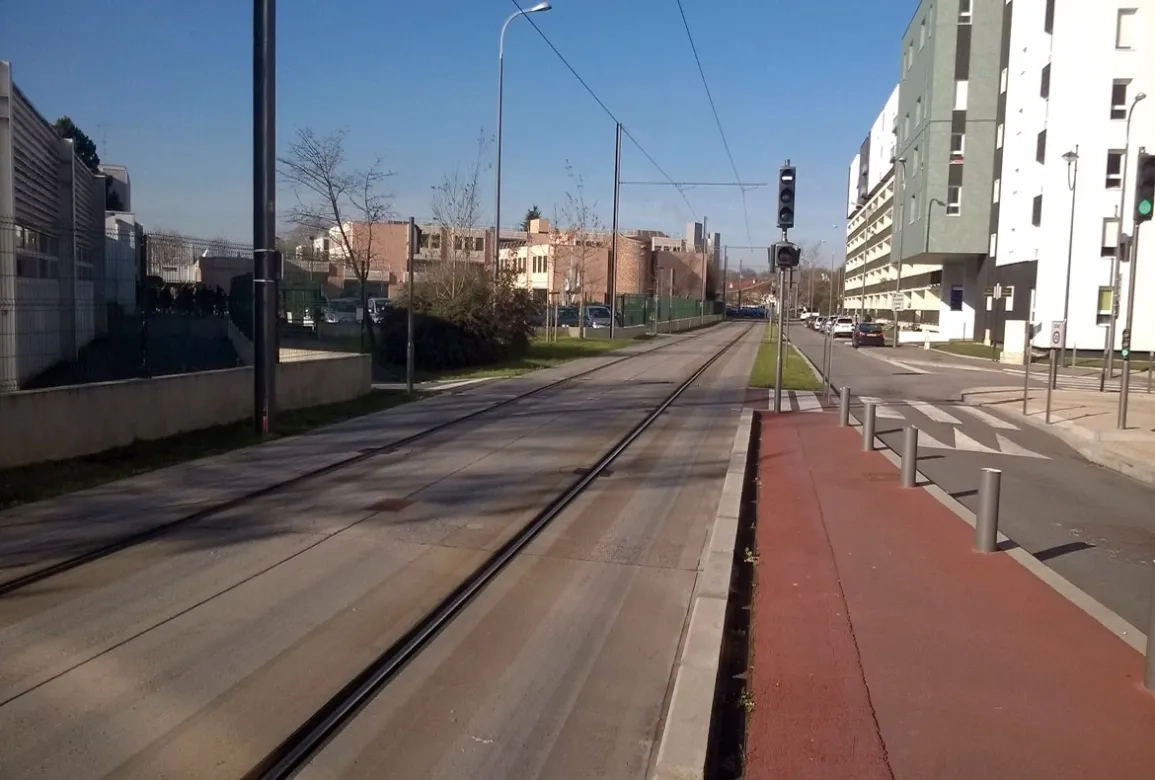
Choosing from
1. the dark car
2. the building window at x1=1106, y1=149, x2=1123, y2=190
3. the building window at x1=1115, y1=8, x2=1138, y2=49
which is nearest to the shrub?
the building window at x1=1106, y1=149, x2=1123, y2=190

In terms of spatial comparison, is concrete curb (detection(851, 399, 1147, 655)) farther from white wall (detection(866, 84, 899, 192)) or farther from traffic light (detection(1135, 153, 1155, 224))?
white wall (detection(866, 84, 899, 192))

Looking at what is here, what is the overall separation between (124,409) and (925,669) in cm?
1038

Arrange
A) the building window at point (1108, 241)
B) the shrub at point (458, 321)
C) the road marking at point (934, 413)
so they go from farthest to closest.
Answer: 1. the building window at point (1108, 241)
2. the shrub at point (458, 321)
3. the road marking at point (934, 413)

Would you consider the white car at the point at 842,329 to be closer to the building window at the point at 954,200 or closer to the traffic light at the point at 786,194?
the building window at the point at 954,200

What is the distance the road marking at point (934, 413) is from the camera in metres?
19.3

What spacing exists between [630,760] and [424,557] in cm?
352

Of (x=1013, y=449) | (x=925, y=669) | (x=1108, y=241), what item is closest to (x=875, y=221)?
(x=1108, y=241)

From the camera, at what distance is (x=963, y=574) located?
7.51 meters

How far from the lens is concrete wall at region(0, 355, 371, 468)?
10.9 metres

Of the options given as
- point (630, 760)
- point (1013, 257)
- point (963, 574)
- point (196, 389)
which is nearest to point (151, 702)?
point (630, 760)

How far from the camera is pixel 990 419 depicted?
20.0 metres

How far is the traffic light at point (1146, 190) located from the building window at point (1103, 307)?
26.7 m

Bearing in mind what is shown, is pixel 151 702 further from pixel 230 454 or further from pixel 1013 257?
pixel 1013 257

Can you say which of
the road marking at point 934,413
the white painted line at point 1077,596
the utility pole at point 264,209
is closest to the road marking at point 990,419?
A: the road marking at point 934,413
